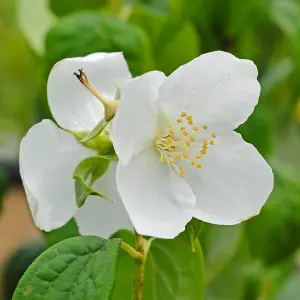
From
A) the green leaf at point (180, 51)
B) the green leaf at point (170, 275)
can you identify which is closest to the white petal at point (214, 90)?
the green leaf at point (170, 275)

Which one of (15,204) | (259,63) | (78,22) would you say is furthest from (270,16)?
(15,204)

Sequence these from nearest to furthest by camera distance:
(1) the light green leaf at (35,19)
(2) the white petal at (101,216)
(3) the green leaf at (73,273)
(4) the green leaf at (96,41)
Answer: (3) the green leaf at (73,273) < (2) the white petal at (101,216) < (4) the green leaf at (96,41) < (1) the light green leaf at (35,19)

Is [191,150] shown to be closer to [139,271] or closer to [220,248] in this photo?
[139,271]

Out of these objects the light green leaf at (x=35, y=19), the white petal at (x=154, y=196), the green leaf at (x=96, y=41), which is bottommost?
the light green leaf at (x=35, y=19)

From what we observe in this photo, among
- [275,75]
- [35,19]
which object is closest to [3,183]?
[35,19]

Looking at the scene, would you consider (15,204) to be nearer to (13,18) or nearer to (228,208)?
(13,18)

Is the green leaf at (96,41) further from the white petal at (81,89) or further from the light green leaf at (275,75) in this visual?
the light green leaf at (275,75)

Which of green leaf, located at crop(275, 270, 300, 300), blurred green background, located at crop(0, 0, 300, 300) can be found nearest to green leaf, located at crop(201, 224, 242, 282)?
blurred green background, located at crop(0, 0, 300, 300)

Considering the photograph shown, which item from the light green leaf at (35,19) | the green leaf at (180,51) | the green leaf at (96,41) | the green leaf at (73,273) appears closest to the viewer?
the green leaf at (73,273)
